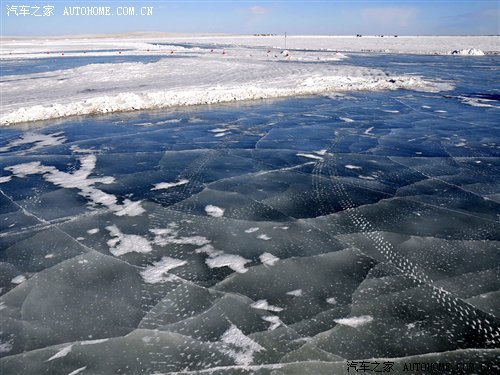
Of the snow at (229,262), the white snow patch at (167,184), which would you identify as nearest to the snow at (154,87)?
the white snow patch at (167,184)

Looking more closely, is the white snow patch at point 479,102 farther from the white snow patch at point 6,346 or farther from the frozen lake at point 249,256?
the white snow patch at point 6,346

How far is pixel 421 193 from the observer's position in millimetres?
4965

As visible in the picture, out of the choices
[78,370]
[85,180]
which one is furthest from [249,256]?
[85,180]

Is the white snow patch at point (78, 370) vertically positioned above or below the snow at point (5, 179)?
below

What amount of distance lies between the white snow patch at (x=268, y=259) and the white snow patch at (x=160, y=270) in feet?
2.30

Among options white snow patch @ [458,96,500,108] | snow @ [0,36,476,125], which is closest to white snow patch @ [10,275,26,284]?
snow @ [0,36,476,125]

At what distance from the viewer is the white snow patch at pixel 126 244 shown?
3736 mm

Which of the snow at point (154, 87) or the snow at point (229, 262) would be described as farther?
the snow at point (154, 87)

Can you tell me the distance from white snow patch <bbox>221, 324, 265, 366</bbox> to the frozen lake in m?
0.01

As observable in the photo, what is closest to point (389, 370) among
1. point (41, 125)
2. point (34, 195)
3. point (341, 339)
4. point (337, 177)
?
point (341, 339)

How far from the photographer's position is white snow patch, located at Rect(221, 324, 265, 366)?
8.16 ft

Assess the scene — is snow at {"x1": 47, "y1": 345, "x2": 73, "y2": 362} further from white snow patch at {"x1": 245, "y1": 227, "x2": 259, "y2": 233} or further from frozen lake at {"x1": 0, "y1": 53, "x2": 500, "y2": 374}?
white snow patch at {"x1": 245, "y1": 227, "x2": 259, "y2": 233}

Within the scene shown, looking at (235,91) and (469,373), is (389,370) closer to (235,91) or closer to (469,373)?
(469,373)

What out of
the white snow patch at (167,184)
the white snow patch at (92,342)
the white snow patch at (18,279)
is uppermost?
the white snow patch at (167,184)
